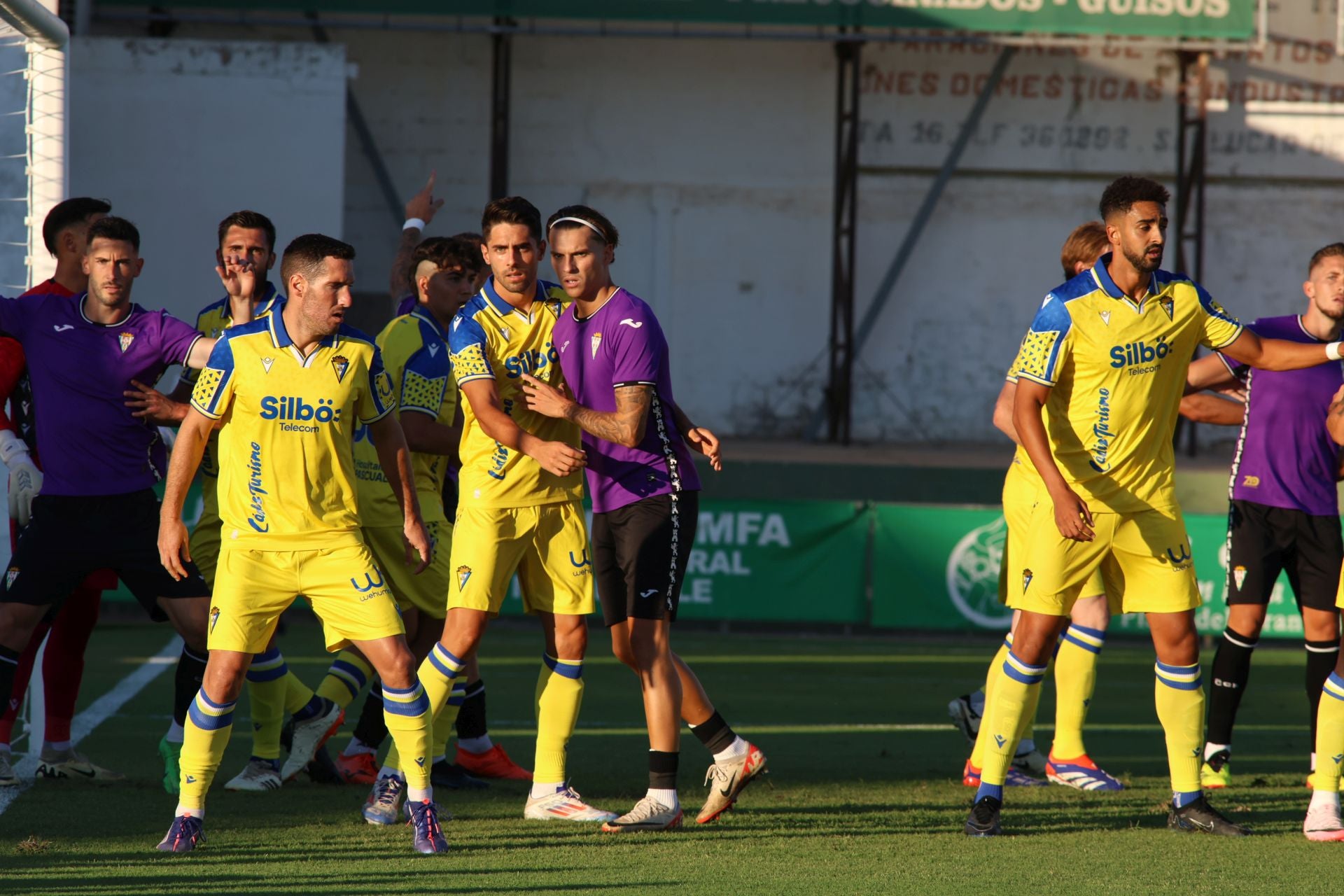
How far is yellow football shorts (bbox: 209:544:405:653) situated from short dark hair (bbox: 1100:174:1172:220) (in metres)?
3.09

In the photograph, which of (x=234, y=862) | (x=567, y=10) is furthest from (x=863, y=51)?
(x=234, y=862)

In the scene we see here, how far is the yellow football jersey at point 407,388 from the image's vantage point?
6652 millimetres

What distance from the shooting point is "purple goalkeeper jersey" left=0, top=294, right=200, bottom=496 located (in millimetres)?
6305

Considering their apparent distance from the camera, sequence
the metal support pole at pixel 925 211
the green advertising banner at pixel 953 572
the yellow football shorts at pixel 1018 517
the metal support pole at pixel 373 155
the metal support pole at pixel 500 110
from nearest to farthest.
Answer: the yellow football shorts at pixel 1018 517 → the green advertising banner at pixel 953 572 → the metal support pole at pixel 500 110 → the metal support pole at pixel 373 155 → the metal support pole at pixel 925 211

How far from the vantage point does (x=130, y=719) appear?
8.51m

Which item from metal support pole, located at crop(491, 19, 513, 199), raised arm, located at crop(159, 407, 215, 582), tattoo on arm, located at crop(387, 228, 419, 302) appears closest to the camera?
raised arm, located at crop(159, 407, 215, 582)

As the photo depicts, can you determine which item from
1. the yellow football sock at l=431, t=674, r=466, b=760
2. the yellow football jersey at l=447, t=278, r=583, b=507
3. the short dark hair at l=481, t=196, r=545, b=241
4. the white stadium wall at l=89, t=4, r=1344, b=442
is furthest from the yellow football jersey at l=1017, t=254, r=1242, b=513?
the white stadium wall at l=89, t=4, r=1344, b=442

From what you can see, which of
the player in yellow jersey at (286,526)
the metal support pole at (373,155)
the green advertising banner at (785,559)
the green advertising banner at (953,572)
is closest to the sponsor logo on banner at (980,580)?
the green advertising banner at (953,572)

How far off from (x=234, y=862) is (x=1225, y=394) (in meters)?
5.26

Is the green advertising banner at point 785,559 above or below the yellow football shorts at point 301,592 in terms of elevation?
below

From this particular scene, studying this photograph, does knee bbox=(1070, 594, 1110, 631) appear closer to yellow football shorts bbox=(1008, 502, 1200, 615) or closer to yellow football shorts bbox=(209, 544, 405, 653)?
yellow football shorts bbox=(1008, 502, 1200, 615)

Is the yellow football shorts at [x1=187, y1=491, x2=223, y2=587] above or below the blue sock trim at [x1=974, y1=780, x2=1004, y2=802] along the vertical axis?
above

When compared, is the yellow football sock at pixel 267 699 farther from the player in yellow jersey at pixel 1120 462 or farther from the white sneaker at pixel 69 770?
the player in yellow jersey at pixel 1120 462

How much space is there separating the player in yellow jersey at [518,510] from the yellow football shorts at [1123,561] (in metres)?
1.76
